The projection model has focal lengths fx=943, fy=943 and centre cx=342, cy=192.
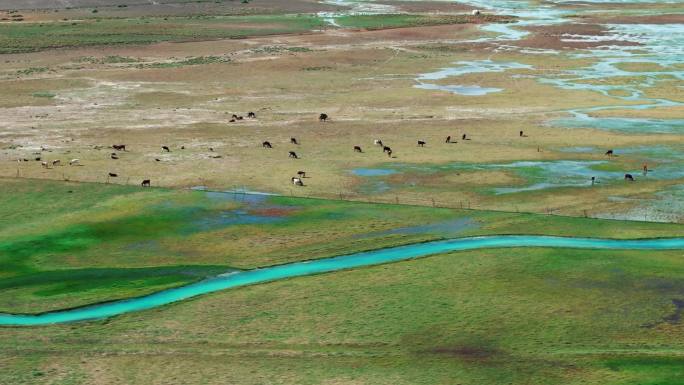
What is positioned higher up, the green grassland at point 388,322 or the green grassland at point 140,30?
the green grassland at point 140,30

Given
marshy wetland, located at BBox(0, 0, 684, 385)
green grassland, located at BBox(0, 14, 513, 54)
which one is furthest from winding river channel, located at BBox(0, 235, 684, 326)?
green grassland, located at BBox(0, 14, 513, 54)

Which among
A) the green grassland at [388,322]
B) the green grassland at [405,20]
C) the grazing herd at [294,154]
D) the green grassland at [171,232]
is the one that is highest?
the green grassland at [405,20]

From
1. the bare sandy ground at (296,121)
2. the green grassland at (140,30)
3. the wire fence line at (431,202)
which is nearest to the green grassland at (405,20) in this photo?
the green grassland at (140,30)

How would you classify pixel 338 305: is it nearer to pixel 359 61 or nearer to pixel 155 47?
pixel 359 61

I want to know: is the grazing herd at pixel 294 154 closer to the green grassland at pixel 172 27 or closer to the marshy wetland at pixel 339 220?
the marshy wetland at pixel 339 220

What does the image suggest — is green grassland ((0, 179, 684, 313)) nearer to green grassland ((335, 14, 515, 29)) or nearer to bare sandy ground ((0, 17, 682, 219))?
bare sandy ground ((0, 17, 682, 219))

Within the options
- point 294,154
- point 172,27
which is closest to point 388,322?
point 294,154

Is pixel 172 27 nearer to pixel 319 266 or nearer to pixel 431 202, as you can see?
pixel 431 202
